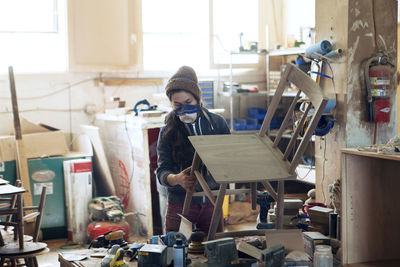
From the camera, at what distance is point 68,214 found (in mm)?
5438

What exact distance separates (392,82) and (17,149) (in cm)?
345

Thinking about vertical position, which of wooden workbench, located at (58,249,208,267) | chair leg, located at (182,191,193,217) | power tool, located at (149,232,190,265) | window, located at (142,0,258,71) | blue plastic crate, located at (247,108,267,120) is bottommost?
wooden workbench, located at (58,249,208,267)

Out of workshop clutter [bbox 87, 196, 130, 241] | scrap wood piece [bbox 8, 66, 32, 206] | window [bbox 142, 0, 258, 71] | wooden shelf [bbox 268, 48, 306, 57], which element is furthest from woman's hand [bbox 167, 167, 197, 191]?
window [bbox 142, 0, 258, 71]

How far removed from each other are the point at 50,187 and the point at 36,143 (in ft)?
1.49

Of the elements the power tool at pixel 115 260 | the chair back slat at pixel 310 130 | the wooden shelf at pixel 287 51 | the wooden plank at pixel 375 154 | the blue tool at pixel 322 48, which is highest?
the wooden shelf at pixel 287 51

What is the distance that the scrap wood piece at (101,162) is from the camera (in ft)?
18.6

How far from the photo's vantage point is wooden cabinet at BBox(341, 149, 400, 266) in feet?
7.98

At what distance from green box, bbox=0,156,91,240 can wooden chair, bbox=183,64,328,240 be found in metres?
3.11

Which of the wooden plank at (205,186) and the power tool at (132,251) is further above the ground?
the wooden plank at (205,186)

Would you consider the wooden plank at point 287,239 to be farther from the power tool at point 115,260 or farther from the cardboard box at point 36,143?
the cardboard box at point 36,143

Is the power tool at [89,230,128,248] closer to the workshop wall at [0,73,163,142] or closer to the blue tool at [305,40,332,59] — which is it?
the blue tool at [305,40,332,59]

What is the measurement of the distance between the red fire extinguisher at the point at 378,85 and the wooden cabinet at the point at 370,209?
0.74 m

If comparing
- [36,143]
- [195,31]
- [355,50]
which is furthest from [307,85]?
[195,31]

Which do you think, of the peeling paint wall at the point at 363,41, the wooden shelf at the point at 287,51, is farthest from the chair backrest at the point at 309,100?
the wooden shelf at the point at 287,51
